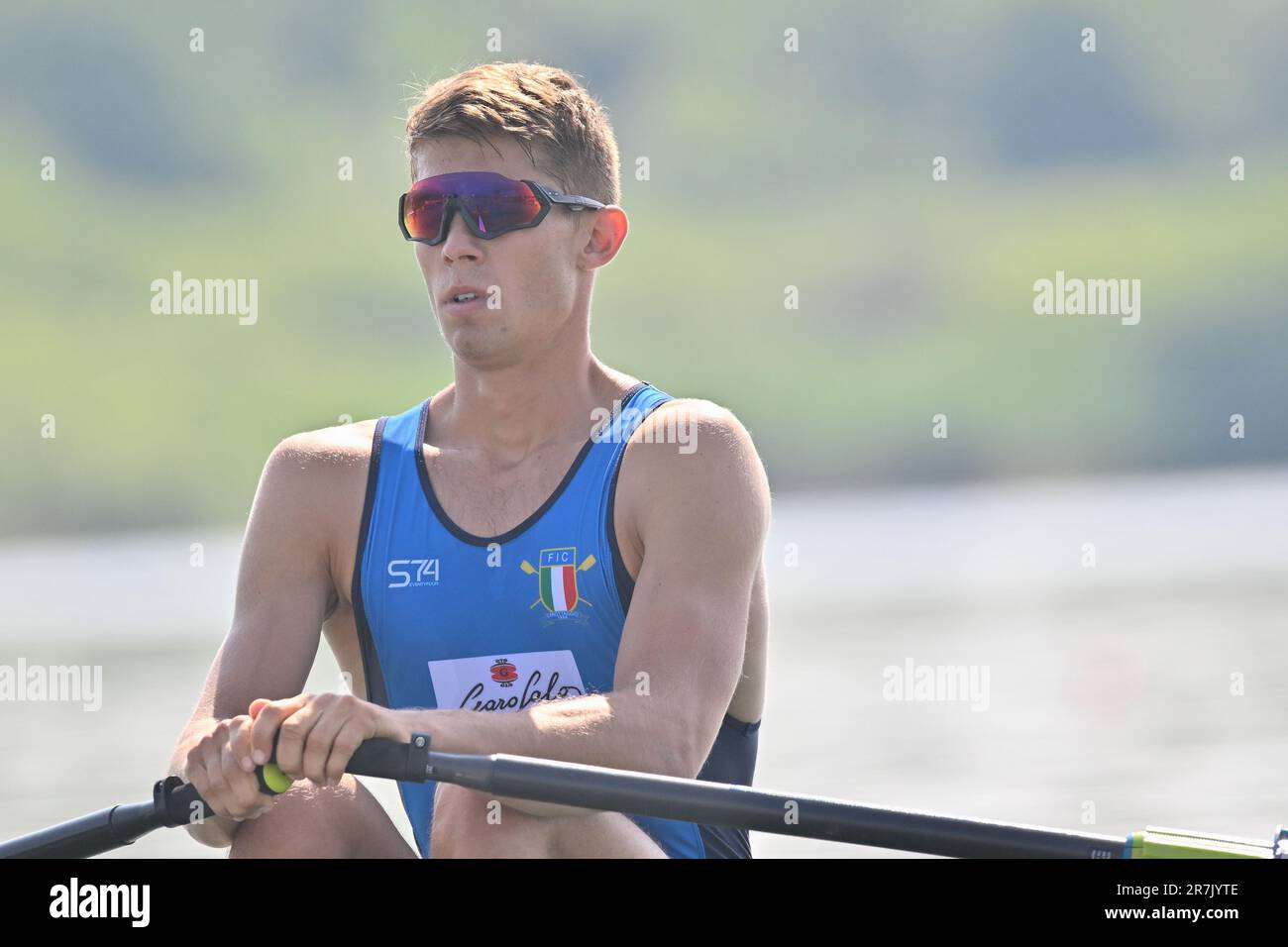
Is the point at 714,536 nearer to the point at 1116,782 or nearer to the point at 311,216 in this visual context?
the point at 1116,782

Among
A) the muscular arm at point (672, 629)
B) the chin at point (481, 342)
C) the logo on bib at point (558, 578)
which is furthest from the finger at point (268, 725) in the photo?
the chin at point (481, 342)

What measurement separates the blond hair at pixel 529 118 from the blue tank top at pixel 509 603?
26.8 inches

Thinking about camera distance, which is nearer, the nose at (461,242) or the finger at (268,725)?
the finger at (268,725)

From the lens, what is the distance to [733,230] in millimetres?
64250

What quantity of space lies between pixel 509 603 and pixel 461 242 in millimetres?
933

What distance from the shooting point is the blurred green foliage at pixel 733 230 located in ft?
171

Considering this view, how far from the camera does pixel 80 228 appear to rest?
59594 millimetres

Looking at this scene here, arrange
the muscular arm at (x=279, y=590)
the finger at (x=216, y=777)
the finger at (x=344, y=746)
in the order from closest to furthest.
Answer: the finger at (x=344, y=746) → the finger at (x=216, y=777) → the muscular arm at (x=279, y=590)

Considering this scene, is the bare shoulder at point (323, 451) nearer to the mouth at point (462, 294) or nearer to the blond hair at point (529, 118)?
the mouth at point (462, 294)

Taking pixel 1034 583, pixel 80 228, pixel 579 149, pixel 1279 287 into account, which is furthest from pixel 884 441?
pixel 579 149

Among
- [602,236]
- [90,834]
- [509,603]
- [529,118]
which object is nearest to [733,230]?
[602,236]

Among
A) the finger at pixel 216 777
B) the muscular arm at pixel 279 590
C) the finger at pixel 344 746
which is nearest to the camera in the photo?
the finger at pixel 344 746

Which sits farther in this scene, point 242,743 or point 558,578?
point 558,578

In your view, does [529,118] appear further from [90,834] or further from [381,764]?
[90,834]
